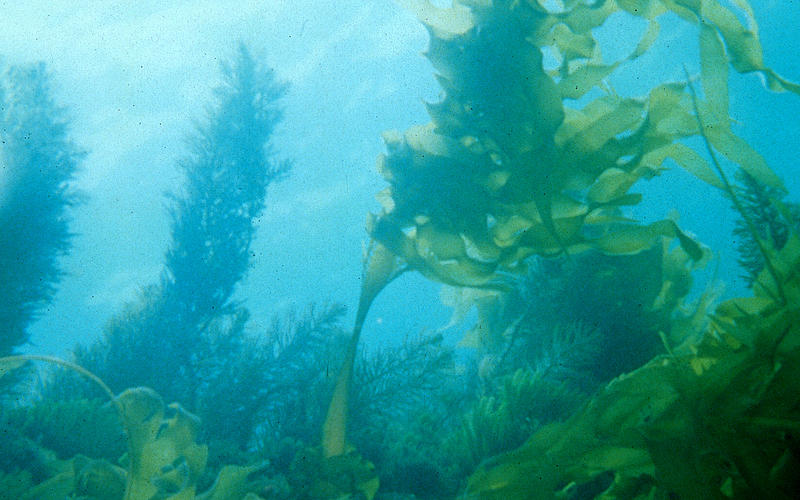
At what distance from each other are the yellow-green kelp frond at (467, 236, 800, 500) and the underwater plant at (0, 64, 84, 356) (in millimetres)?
5034

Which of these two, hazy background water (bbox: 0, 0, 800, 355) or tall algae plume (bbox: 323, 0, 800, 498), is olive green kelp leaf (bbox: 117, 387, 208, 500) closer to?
tall algae plume (bbox: 323, 0, 800, 498)

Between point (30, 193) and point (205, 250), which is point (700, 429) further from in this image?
Answer: point (30, 193)

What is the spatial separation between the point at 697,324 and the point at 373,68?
1645 cm

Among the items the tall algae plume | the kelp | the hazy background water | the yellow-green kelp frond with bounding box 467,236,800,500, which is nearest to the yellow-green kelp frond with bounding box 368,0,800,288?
the tall algae plume

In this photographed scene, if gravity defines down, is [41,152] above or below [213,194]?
above

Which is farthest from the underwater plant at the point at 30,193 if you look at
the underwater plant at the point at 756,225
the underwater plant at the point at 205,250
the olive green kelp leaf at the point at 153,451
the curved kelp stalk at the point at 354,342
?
the underwater plant at the point at 756,225

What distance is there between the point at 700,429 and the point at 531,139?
0.72 meters

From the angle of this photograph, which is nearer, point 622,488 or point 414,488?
point 622,488

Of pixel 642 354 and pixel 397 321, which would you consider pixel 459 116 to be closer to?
pixel 642 354

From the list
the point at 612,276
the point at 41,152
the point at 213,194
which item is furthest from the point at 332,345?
the point at 41,152

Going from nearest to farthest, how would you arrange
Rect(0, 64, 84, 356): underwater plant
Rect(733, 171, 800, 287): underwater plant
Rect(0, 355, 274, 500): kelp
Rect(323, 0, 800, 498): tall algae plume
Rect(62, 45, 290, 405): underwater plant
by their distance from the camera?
Rect(0, 355, 274, 500): kelp → Rect(323, 0, 800, 498): tall algae plume → Rect(733, 171, 800, 287): underwater plant → Rect(62, 45, 290, 405): underwater plant → Rect(0, 64, 84, 356): underwater plant

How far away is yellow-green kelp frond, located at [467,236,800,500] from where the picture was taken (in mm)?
674

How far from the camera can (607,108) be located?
4.23 ft

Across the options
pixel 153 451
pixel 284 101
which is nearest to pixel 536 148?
pixel 153 451
